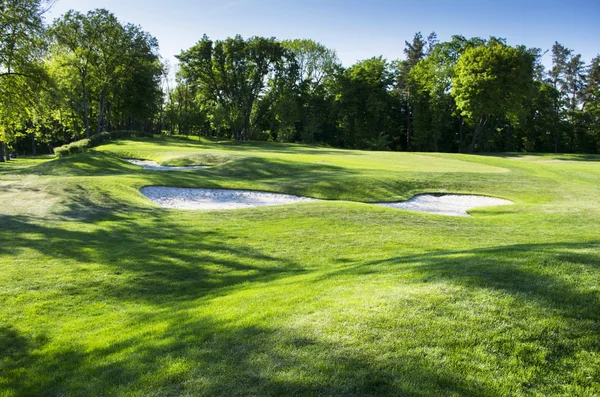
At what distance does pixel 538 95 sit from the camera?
6694cm

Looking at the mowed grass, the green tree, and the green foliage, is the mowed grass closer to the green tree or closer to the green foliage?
the green foliage

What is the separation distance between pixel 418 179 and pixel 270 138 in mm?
62289

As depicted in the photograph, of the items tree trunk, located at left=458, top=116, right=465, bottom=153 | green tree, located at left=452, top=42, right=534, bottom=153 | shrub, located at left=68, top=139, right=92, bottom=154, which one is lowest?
shrub, located at left=68, top=139, right=92, bottom=154

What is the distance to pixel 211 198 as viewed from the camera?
19.6 meters

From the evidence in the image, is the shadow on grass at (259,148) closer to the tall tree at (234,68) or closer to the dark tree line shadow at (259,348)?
the tall tree at (234,68)

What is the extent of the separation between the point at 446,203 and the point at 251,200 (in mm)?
10303

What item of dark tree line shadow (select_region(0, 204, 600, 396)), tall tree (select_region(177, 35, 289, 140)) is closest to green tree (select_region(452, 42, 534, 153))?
tall tree (select_region(177, 35, 289, 140))

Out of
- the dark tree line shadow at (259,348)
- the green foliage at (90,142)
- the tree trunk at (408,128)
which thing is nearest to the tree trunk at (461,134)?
the tree trunk at (408,128)

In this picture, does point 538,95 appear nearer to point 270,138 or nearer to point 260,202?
point 270,138

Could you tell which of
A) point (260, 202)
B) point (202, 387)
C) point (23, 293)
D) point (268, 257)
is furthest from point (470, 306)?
point (260, 202)

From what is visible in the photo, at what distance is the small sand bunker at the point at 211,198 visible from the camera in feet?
60.2

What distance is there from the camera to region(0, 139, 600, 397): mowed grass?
429 centimetres

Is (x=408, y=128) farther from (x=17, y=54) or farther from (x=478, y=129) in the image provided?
(x=17, y=54)

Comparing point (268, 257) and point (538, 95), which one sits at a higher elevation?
point (538, 95)
